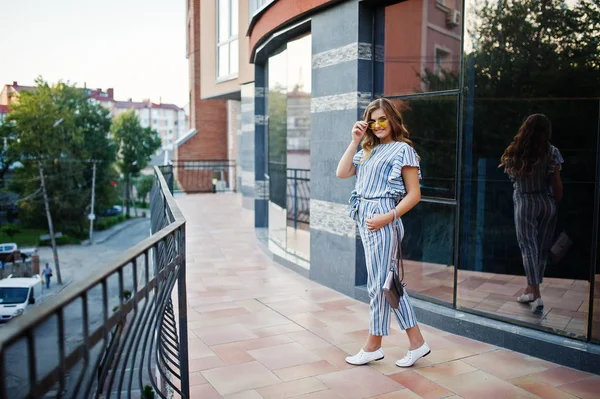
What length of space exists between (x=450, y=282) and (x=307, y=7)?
342 centimetres

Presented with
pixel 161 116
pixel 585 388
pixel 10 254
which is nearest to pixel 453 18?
pixel 585 388

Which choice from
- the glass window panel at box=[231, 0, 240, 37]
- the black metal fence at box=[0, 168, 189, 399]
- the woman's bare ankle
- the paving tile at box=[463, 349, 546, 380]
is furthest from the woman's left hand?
the glass window panel at box=[231, 0, 240, 37]

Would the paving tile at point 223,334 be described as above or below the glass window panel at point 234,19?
below

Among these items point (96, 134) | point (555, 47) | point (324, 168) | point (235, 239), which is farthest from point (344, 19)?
point (96, 134)

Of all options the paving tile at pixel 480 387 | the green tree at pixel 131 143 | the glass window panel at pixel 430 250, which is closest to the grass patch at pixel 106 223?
the green tree at pixel 131 143

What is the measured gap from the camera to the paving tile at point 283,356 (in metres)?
4.12

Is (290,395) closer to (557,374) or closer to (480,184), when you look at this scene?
(557,374)

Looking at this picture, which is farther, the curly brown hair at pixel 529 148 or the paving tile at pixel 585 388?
the curly brown hair at pixel 529 148

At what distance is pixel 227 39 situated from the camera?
54.2 ft

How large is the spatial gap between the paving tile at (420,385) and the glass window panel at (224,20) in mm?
14123

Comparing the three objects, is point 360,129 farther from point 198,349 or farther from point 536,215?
point 198,349

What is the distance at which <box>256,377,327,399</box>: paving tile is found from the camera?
140 inches

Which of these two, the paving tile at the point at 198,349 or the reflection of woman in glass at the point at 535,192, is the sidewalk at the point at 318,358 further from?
the reflection of woman in glass at the point at 535,192

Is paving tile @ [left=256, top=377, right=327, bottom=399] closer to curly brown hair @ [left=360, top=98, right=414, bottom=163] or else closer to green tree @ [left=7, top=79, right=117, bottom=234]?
curly brown hair @ [left=360, top=98, right=414, bottom=163]
